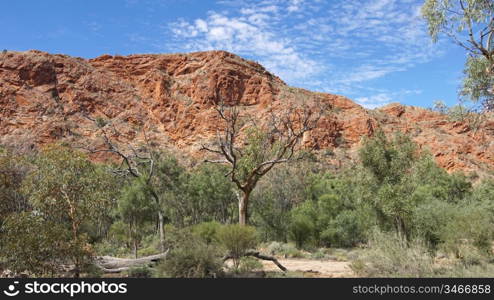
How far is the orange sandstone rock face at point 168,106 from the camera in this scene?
246 feet

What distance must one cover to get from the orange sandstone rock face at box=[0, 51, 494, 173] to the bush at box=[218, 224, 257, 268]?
62148 mm

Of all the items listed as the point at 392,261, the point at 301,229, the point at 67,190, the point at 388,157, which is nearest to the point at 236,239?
the point at 392,261

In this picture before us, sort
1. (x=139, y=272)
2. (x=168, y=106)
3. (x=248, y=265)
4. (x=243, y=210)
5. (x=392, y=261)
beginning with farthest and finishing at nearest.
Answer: (x=168, y=106) → (x=243, y=210) → (x=248, y=265) → (x=139, y=272) → (x=392, y=261)

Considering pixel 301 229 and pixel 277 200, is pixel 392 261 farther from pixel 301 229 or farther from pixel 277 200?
pixel 277 200

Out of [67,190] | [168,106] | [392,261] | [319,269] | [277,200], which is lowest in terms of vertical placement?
[319,269]

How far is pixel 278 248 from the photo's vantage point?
81.5ft

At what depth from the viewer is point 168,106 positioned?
287 ft

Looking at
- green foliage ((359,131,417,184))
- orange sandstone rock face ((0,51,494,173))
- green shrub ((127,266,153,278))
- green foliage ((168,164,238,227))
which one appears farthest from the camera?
orange sandstone rock face ((0,51,494,173))

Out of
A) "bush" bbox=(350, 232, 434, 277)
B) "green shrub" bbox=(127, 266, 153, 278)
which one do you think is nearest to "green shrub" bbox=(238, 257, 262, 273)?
"green shrub" bbox=(127, 266, 153, 278)

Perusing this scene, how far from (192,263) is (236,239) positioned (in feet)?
7.18

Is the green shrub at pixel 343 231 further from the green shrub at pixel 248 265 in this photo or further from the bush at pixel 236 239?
the bush at pixel 236 239

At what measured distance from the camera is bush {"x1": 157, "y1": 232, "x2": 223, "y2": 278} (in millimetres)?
10961

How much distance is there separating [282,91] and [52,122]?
168 feet

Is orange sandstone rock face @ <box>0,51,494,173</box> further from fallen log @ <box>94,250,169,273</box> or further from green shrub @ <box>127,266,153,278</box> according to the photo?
green shrub @ <box>127,266,153,278</box>
